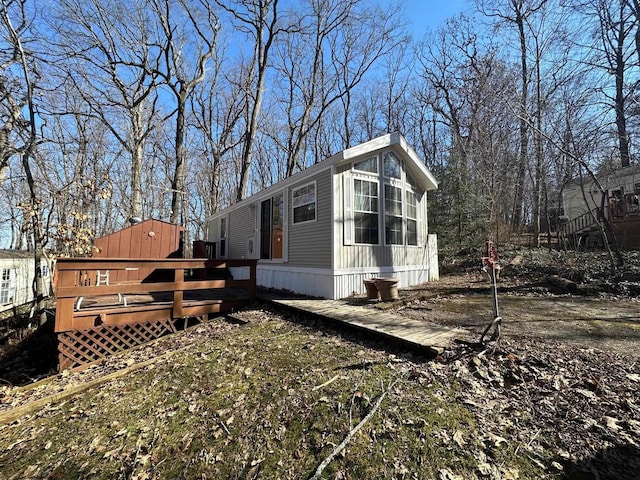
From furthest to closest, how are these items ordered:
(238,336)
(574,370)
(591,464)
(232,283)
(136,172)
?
(136,172)
(232,283)
(238,336)
(574,370)
(591,464)

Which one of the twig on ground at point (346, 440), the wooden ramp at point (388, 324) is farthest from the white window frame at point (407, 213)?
the twig on ground at point (346, 440)

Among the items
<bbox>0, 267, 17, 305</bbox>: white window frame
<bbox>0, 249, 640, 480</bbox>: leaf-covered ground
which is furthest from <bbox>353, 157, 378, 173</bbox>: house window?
<bbox>0, 267, 17, 305</bbox>: white window frame

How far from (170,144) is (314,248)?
1724 centimetres

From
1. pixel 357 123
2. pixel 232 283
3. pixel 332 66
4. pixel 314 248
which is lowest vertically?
pixel 232 283

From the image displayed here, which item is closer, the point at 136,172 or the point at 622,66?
the point at 622,66

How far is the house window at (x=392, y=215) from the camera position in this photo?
26.0 ft

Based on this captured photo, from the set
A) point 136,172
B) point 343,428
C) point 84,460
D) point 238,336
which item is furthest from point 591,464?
point 136,172

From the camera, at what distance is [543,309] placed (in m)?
5.44

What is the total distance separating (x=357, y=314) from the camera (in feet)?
17.4

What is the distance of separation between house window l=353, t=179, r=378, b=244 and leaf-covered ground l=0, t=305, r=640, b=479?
365cm

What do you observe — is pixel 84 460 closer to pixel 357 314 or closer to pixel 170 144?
pixel 357 314

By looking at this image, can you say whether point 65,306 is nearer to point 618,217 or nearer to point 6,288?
point 6,288

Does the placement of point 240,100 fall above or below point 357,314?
above

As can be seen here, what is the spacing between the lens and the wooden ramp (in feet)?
12.5
